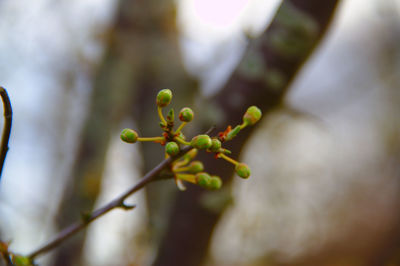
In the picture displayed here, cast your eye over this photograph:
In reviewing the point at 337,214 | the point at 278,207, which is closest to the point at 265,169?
the point at 278,207

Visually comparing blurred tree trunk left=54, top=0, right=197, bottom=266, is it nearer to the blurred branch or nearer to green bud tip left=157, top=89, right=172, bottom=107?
the blurred branch

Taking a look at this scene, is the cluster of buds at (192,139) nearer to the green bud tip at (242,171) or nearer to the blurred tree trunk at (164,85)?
the green bud tip at (242,171)

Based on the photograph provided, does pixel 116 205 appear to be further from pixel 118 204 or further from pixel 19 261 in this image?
pixel 19 261

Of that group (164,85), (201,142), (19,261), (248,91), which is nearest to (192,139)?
(201,142)

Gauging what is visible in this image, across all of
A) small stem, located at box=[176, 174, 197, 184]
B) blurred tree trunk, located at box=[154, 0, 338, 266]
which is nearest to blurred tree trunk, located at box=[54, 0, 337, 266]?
blurred tree trunk, located at box=[154, 0, 338, 266]

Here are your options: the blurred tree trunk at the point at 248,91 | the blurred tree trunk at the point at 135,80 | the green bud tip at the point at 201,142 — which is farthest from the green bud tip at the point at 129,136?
the blurred tree trunk at the point at 135,80

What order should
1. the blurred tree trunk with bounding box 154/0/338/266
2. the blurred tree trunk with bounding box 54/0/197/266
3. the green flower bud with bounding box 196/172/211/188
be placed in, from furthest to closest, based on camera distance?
the blurred tree trunk with bounding box 54/0/197/266 → the blurred tree trunk with bounding box 154/0/338/266 → the green flower bud with bounding box 196/172/211/188
